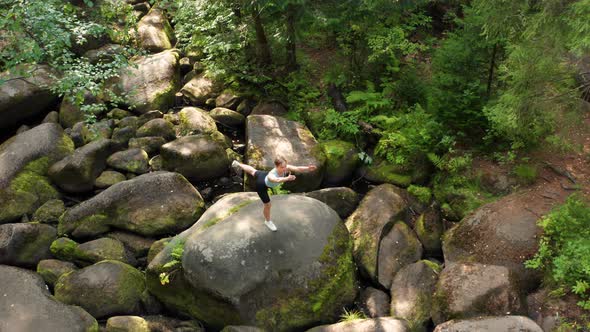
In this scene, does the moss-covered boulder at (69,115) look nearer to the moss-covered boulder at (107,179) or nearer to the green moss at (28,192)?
the green moss at (28,192)

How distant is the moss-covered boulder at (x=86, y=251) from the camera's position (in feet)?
34.5

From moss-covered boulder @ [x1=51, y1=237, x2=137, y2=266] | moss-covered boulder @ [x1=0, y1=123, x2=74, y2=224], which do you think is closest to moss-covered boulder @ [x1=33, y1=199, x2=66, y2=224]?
moss-covered boulder @ [x1=0, y1=123, x2=74, y2=224]

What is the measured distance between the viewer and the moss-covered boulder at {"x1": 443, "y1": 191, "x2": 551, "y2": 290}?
9.45 m

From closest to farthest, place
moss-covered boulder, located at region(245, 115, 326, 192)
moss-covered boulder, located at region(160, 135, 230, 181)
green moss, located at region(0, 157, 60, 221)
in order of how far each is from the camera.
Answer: green moss, located at region(0, 157, 60, 221), moss-covered boulder, located at region(245, 115, 326, 192), moss-covered boulder, located at region(160, 135, 230, 181)

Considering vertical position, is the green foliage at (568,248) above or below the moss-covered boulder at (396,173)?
above

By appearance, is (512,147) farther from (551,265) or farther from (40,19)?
(40,19)

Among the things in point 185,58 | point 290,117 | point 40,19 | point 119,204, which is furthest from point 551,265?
point 185,58

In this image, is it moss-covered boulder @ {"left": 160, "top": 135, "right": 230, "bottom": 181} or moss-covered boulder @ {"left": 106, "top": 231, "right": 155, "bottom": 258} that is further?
moss-covered boulder @ {"left": 160, "top": 135, "right": 230, "bottom": 181}

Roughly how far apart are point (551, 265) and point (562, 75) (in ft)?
11.9

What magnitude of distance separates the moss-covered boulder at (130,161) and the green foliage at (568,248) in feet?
31.9

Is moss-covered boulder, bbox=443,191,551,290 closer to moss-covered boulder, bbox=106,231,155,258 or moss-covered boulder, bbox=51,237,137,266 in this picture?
moss-covered boulder, bbox=106,231,155,258

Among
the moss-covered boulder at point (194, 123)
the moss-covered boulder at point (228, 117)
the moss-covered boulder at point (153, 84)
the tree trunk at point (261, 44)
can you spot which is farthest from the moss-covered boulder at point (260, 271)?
the tree trunk at point (261, 44)

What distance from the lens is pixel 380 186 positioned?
1202cm

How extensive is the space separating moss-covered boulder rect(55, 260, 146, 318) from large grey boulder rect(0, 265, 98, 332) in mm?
306
